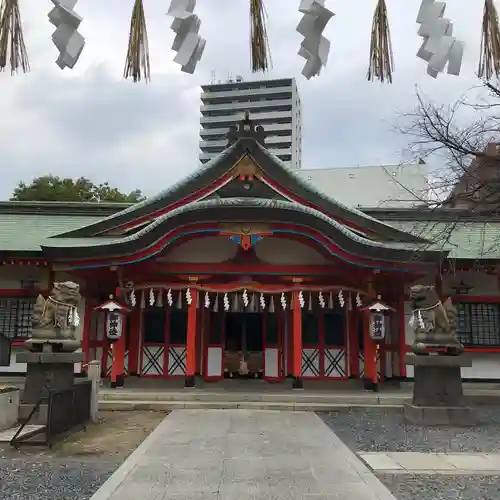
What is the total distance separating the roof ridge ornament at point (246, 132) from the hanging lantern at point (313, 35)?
38.4ft

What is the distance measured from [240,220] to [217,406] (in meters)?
4.59

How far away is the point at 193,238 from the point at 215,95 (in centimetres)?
9784

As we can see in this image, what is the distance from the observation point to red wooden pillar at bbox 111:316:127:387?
13305 mm

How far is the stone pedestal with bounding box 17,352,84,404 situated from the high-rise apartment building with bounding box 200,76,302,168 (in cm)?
9311

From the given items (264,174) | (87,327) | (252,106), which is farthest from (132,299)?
(252,106)

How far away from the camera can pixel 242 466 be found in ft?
21.7

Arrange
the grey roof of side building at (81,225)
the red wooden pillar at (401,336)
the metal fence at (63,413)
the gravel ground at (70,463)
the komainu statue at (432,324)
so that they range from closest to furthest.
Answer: the gravel ground at (70,463) → the metal fence at (63,413) → the komainu statue at (432,324) → the red wooden pillar at (401,336) → the grey roof of side building at (81,225)

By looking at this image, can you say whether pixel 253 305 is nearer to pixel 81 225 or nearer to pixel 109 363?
pixel 109 363

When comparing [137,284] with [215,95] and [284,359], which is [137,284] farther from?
[215,95]

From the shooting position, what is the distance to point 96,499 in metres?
5.19

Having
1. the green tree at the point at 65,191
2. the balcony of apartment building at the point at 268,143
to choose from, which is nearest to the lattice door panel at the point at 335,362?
the green tree at the point at 65,191

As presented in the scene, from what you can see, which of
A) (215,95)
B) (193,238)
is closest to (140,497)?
(193,238)

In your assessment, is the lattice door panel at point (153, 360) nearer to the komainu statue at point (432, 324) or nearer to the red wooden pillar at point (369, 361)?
the red wooden pillar at point (369, 361)

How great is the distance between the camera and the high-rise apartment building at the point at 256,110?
101812 mm
